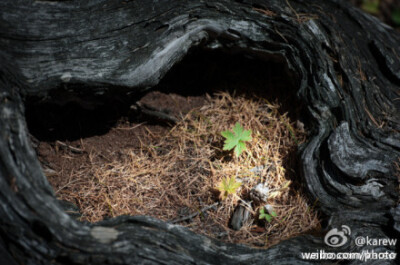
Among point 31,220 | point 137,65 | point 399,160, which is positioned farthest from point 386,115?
point 31,220

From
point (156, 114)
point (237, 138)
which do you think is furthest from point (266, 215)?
point (156, 114)

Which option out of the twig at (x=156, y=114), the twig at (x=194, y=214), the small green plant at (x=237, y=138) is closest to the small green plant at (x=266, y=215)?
the twig at (x=194, y=214)

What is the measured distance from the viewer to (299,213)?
257cm

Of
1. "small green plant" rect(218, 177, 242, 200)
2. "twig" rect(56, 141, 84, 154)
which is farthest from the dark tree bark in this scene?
"twig" rect(56, 141, 84, 154)

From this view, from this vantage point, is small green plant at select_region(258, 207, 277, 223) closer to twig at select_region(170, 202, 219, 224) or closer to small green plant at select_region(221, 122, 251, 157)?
twig at select_region(170, 202, 219, 224)

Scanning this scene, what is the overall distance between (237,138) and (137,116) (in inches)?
40.9

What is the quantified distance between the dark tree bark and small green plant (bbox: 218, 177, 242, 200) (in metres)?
0.48

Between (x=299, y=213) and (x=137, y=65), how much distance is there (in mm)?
1800

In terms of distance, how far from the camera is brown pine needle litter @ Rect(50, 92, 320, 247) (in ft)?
8.43

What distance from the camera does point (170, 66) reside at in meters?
2.68

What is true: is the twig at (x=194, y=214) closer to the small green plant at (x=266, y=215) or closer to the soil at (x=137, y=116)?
the soil at (x=137, y=116)

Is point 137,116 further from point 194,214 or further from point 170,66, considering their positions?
point 194,214

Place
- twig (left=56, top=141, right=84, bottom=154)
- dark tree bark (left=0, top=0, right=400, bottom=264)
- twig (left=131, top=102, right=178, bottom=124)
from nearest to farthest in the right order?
1. dark tree bark (left=0, top=0, right=400, bottom=264)
2. twig (left=56, top=141, right=84, bottom=154)
3. twig (left=131, top=102, right=178, bottom=124)

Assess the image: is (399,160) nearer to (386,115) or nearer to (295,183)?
(386,115)
